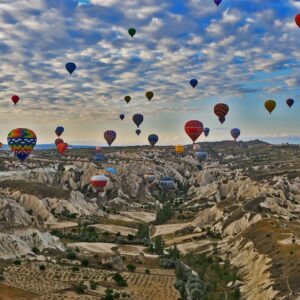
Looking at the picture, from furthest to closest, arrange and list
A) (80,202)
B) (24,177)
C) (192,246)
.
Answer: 1. (24,177)
2. (80,202)
3. (192,246)

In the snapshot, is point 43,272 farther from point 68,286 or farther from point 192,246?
point 192,246

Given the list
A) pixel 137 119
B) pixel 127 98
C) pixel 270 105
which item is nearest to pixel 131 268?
pixel 270 105

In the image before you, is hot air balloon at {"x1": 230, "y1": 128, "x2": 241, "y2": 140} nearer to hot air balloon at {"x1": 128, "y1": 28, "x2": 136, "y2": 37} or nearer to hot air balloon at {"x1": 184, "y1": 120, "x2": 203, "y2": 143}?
hot air balloon at {"x1": 184, "y1": 120, "x2": 203, "y2": 143}

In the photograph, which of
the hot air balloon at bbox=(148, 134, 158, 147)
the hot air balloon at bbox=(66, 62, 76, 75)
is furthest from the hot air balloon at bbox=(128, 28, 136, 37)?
the hot air balloon at bbox=(148, 134, 158, 147)

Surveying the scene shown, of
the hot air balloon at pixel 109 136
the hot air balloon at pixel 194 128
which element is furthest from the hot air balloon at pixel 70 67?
the hot air balloon at pixel 109 136

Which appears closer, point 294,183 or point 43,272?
point 43,272

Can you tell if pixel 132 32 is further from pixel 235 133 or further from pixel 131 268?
pixel 235 133

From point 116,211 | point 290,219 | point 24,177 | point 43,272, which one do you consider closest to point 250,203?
point 290,219

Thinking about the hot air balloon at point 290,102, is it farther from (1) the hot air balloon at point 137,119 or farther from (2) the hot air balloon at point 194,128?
(1) the hot air balloon at point 137,119

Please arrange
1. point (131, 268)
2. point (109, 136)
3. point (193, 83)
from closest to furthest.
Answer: point (131, 268), point (193, 83), point (109, 136)
